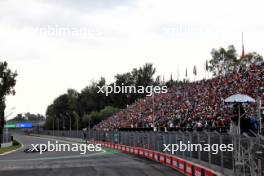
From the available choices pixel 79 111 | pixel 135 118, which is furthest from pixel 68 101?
pixel 135 118

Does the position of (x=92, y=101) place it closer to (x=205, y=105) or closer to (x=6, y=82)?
(x=6, y=82)

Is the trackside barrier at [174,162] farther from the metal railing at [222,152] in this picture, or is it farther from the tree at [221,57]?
the tree at [221,57]

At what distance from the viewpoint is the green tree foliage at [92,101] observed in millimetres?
137750

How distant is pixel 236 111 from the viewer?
1455cm

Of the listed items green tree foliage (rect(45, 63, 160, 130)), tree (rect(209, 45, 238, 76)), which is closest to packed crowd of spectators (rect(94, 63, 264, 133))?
tree (rect(209, 45, 238, 76))

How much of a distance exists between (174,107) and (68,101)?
438 feet

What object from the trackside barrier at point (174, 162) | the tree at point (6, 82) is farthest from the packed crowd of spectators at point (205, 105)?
the tree at point (6, 82)

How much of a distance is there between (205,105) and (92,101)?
123446 mm

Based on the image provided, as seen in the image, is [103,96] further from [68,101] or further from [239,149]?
[239,149]

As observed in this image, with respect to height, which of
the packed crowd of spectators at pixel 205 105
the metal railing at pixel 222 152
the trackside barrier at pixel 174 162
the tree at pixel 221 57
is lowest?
the trackside barrier at pixel 174 162

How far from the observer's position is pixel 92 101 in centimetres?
15675

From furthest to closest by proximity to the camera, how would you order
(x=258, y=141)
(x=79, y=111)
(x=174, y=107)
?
(x=79, y=111)
(x=174, y=107)
(x=258, y=141)

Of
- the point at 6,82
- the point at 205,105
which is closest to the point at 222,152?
the point at 205,105

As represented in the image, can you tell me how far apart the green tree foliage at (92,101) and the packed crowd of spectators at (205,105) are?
6497 cm
